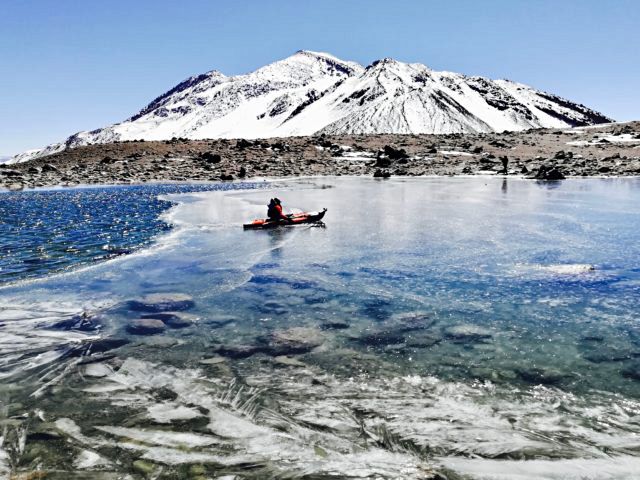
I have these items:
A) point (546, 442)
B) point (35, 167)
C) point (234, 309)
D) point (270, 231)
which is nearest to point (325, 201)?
point (270, 231)

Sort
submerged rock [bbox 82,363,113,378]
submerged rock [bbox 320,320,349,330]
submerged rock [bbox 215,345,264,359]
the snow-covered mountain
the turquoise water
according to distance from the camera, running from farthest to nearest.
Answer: the snow-covered mountain
submerged rock [bbox 320,320,349,330]
submerged rock [bbox 215,345,264,359]
submerged rock [bbox 82,363,113,378]
the turquoise water

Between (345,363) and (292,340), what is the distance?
133 centimetres

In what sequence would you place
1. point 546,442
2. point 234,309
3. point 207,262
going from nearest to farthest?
point 546,442, point 234,309, point 207,262

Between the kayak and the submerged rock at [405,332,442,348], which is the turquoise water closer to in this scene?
the submerged rock at [405,332,442,348]

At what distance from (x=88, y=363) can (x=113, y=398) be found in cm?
153

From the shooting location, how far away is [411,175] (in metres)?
56.9

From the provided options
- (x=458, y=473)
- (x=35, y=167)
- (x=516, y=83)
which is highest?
(x=516, y=83)

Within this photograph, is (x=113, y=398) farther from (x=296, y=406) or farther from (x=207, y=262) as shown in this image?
(x=207, y=262)

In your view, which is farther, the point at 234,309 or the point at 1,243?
the point at 1,243

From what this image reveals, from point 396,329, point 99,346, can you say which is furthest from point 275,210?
point 99,346

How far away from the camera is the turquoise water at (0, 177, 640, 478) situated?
5.70m

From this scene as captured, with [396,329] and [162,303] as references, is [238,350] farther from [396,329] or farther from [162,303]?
[162,303]

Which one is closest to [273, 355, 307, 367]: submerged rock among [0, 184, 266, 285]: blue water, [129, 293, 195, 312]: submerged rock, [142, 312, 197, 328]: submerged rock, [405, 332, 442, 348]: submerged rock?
[405, 332, 442, 348]: submerged rock

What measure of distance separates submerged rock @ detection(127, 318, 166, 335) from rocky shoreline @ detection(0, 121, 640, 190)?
45171 mm
